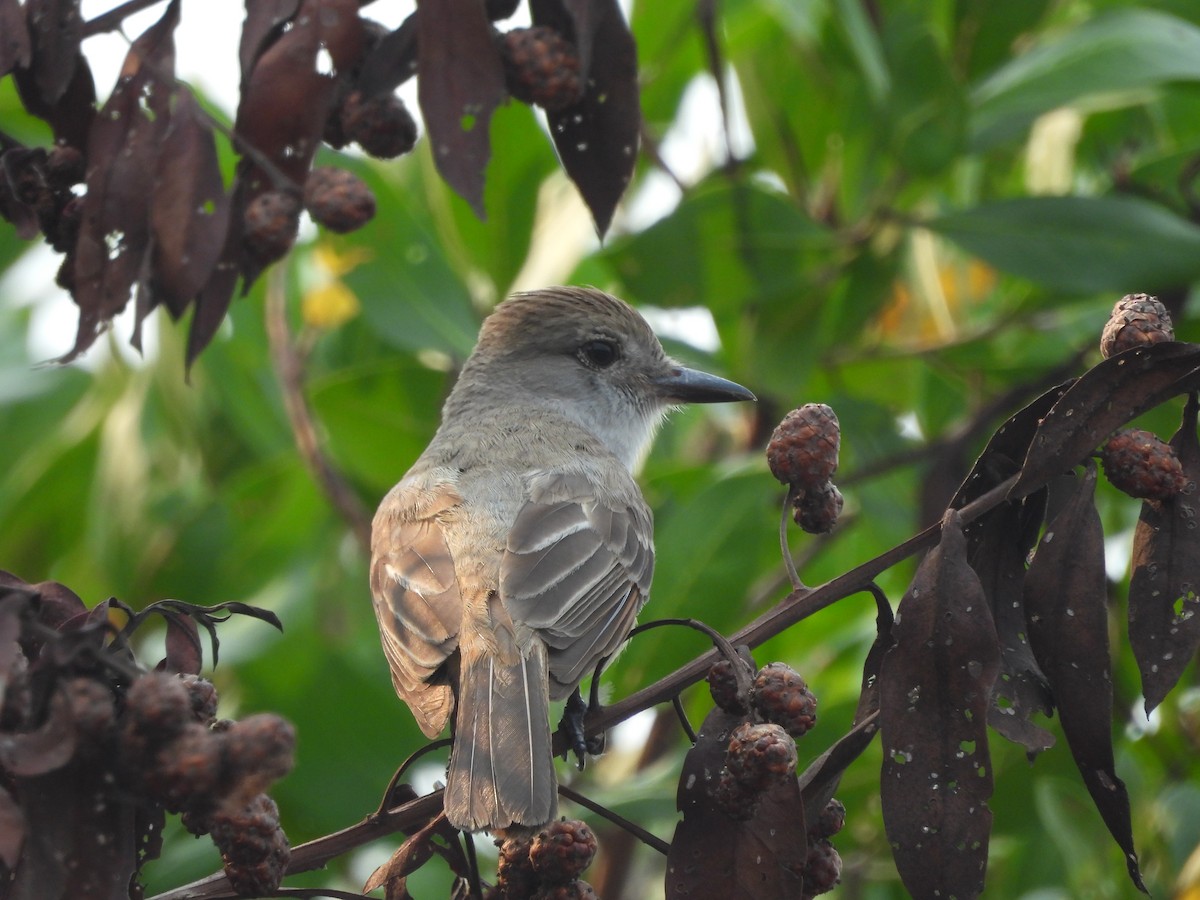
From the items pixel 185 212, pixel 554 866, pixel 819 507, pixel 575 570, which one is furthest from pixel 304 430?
pixel 554 866

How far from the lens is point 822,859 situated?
2.66 meters

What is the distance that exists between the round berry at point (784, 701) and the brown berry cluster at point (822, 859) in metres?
0.19

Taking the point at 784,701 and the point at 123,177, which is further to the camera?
the point at 123,177

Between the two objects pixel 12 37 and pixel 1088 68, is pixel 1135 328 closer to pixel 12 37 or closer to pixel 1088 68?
pixel 12 37

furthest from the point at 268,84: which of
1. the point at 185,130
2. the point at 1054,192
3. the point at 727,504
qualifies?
the point at 1054,192

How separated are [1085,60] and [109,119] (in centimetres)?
358

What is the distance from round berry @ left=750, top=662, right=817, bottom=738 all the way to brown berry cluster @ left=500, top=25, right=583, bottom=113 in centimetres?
109

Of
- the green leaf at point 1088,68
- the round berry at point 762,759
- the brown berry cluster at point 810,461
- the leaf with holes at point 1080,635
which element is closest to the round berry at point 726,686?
the round berry at point 762,759

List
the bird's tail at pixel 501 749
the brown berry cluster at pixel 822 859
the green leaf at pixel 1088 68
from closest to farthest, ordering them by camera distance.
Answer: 1. the brown berry cluster at pixel 822 859
2. the bird's tail at pixel 501 749
3. the green leaf at pixel 1088 68

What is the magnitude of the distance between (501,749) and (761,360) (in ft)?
8.88

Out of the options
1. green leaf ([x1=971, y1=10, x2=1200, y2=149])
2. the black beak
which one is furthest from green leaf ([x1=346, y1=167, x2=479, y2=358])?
green leaf ([x1=971, y1=10, x2=1200, y2=149])

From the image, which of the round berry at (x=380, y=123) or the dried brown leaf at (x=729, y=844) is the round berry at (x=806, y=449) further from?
the round berry at (x=380, y=123)

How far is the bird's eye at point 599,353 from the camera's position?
19.4ft

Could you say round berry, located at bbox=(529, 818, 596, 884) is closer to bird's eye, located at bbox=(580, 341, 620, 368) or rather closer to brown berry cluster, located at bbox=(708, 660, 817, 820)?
brown berry cluster, located at bbox=(708, 660, 817, 820)
